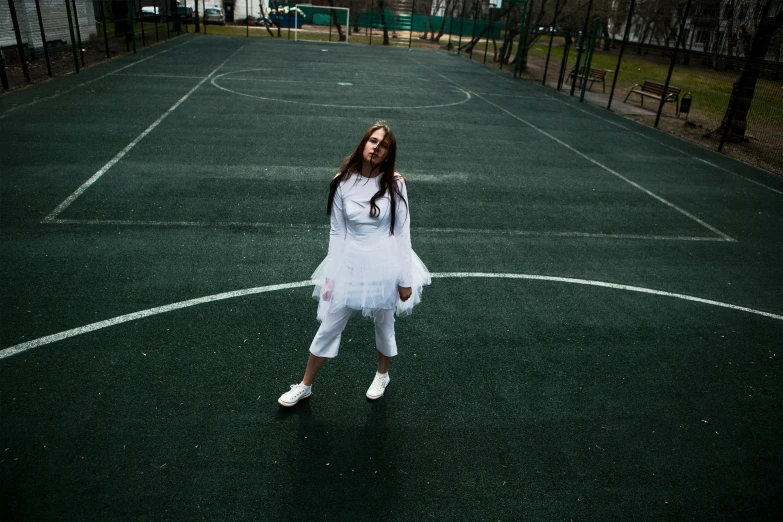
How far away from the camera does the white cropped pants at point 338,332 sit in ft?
12.4

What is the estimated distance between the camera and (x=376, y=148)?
338cm

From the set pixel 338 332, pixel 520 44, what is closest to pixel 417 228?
pixel 338 332

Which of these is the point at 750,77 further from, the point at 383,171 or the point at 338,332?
the point at 338,332

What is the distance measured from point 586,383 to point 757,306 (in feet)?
9.67

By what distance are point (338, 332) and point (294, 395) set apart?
2.14 ft

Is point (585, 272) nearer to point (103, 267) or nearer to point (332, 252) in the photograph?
point (332, 252)

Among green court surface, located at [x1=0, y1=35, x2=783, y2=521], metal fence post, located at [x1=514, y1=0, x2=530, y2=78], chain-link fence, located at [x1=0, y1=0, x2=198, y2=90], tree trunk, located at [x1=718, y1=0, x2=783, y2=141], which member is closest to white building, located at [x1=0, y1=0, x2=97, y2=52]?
chain-link fence, located at [x1=0, y1=0, x2=198, y2=90]

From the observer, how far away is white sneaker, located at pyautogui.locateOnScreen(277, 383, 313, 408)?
4082mm

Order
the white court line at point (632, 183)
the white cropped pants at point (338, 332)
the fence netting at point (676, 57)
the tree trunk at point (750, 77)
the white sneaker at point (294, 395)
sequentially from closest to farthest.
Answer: the white cropped pants at point (338, 332) < the white sneaker at point (294, 395) < the white court line at point (632, 183) < the tree trunk at point (750, 77) < the fence netting at point (676, 57)

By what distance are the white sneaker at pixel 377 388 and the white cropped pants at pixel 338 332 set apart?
313 mm

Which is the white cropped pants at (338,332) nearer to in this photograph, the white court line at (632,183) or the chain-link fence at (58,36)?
the white court line at (632,183)

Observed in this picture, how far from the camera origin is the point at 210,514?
3217mm

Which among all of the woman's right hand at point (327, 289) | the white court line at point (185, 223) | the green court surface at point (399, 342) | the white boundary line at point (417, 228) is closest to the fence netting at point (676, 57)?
the green court surface at point (399, 342)

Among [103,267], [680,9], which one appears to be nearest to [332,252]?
[103,267]
